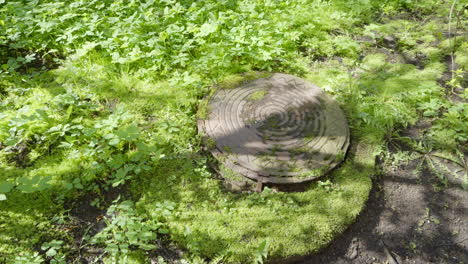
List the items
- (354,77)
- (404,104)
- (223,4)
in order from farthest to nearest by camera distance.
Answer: (223,4) < (354,77) < (404,104)

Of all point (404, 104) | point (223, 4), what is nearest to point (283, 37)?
point (223, 4)

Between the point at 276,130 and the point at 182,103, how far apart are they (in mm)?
1124

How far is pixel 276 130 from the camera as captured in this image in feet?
10.4

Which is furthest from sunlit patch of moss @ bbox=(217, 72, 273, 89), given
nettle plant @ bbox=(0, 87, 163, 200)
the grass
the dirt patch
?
the dirt patch

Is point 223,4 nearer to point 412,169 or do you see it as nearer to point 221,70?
point 221,70

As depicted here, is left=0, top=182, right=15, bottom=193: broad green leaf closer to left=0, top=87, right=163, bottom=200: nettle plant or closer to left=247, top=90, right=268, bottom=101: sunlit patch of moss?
left=0, top=87, right=163, bottom=200: nettle plant

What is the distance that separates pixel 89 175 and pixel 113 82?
138 cm

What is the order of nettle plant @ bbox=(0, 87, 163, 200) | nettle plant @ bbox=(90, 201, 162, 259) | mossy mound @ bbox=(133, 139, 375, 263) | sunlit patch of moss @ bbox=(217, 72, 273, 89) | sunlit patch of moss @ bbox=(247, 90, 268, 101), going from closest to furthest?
nettle plant @ bbox=(90, 201, 162, 259)
mossy mound @ bbox=(133, 139, 375, 263)
nettle plant @ bbox=(0, 87, 163, 200)
sunlit patch of moss @ bbox=(247, 90, 268, 101)
sunlit patch of moss @ bbox=(217, 72, 273, 89)

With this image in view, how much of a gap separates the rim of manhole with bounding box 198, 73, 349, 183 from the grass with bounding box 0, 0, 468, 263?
0.16m

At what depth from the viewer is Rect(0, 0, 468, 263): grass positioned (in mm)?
2586

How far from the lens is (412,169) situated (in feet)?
10.6

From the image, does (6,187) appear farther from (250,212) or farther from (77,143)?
(250,212)

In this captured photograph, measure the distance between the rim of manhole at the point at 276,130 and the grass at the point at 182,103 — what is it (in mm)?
165

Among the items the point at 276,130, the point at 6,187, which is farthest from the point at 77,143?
the point at 276,130
